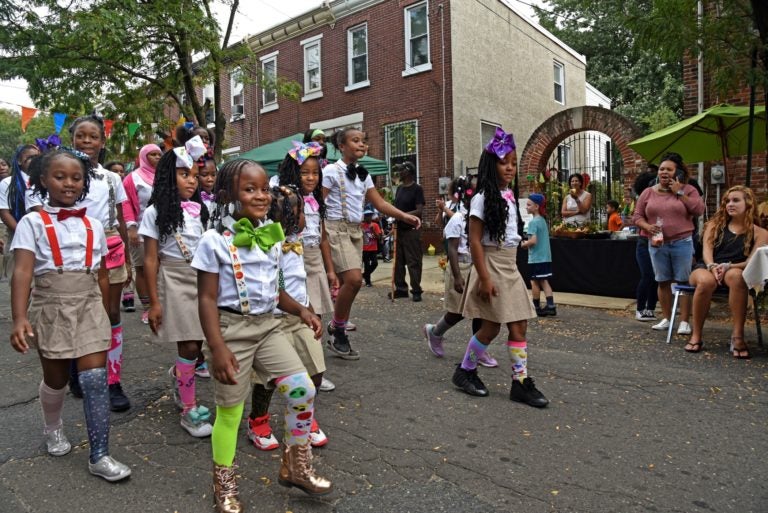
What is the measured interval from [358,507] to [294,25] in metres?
18.4

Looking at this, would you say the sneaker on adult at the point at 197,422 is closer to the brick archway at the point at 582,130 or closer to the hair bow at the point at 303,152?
the hair bow at the point at 303,152

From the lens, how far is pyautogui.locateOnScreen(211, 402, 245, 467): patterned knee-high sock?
2.58m

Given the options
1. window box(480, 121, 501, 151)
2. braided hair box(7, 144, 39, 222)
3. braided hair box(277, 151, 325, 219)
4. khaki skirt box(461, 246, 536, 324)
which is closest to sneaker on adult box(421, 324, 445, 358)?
khaki skirt box(461, 246, 536, 324)

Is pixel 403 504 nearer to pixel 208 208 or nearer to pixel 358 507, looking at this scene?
pixel 358 507

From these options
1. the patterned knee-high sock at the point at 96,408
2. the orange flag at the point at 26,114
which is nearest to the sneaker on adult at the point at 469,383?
the patterned knee-high sock at the point at 96,408

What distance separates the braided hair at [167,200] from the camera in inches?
143

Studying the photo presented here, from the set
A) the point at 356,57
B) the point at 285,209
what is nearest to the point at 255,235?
the point at 285,209

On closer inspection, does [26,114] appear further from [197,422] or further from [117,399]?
[197,422]

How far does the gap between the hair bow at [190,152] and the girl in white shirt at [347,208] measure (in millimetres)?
1436

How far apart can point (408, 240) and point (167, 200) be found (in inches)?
225

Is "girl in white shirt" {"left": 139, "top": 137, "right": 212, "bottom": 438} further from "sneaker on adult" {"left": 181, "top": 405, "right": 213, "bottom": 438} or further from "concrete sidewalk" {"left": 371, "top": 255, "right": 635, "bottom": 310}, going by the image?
"concrete sidewalk" {"left": 371, "top": 255, "right": 635, "bottom": 310}

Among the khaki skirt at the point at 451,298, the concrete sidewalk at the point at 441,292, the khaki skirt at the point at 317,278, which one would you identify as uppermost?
the khaki skirt at the point at 317,278

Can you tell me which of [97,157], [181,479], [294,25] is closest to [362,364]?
[181,479]

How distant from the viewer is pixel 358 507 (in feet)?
8.80
